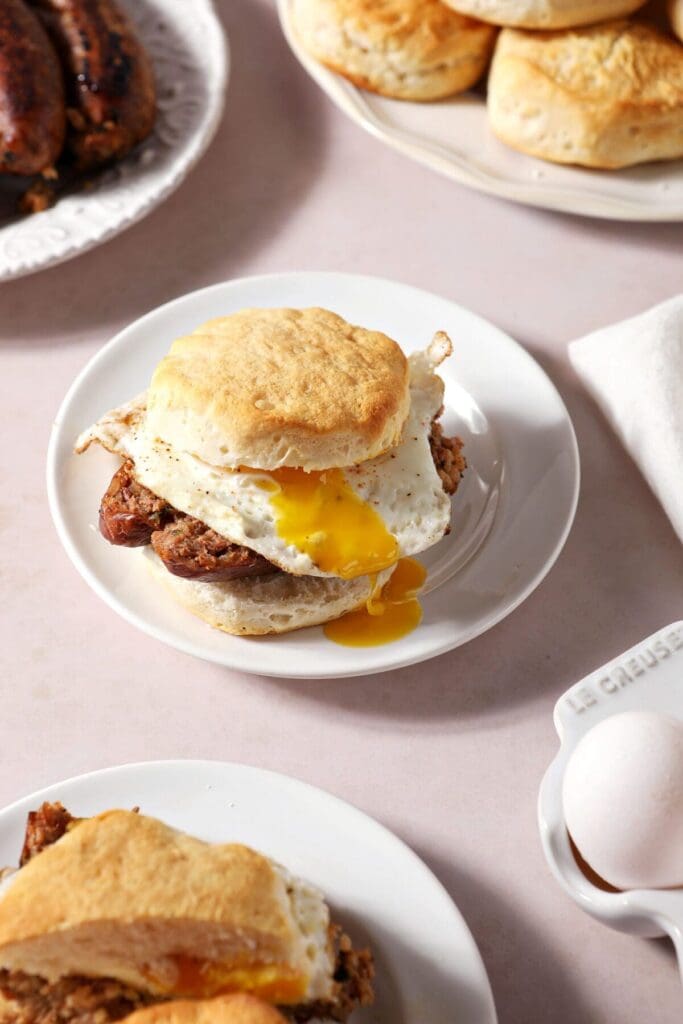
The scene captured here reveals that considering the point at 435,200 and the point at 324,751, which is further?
the point at 435,200

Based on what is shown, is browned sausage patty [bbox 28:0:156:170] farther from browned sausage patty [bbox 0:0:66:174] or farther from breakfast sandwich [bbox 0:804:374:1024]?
breakfast sandwich [bbox 0:804:374:1024]

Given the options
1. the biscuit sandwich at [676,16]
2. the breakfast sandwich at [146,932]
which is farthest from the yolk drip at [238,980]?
the biscuit sandwich at [676,16]

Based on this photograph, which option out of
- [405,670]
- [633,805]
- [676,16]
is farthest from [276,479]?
[676,16]

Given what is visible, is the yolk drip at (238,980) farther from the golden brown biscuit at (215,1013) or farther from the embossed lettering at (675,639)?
the embossed lettering at (675,639)

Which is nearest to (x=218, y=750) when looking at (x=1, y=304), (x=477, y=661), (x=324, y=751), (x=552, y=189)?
(x=324, y=751)

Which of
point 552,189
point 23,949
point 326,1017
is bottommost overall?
point 326,1017

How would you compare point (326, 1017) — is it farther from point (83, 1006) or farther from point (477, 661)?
point (477, 661)

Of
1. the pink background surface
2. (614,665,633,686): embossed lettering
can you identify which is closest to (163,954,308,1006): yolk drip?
the pink background surface

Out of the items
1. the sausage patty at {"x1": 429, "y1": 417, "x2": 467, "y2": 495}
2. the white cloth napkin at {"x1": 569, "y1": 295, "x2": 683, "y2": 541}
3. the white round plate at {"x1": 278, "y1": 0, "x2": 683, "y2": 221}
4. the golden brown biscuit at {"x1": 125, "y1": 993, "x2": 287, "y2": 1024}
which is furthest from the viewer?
the white round plate at {"x1": 278, "y1": 0, "x2": 683, "y2": 221}
